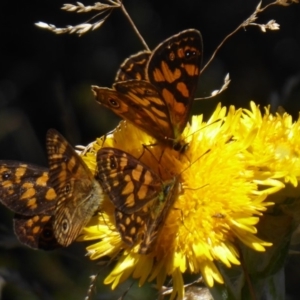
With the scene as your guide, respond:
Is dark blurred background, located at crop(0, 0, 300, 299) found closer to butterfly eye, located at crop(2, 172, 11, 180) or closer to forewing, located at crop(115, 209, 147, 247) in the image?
butterfly eye, located at crop(2, 172, 11, 180)

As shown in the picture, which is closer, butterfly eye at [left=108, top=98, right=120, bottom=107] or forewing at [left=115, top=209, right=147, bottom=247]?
forewing at [left=115, top=209, right=147, bottom=247]

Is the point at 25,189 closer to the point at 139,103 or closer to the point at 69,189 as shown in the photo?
the point at 69,189

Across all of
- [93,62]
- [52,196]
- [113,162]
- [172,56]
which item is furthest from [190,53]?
[93,62]

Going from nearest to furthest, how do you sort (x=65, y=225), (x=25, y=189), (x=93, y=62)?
(x=65, y=225) < (x=25, y=189) < (x=93, y=62)

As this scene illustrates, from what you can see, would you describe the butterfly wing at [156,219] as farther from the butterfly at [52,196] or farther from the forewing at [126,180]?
the butterfly at [52,196]

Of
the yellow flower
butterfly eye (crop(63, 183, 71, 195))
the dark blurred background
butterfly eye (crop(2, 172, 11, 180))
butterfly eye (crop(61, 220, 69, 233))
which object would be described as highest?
butterfly eye (crop(2, 172, 11, 180))

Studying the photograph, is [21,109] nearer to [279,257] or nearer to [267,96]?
[267,96]

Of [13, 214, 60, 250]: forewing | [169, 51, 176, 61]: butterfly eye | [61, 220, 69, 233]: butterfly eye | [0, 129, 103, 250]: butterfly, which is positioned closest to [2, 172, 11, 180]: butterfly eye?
[0, 129, 103, 250]: butterfly
